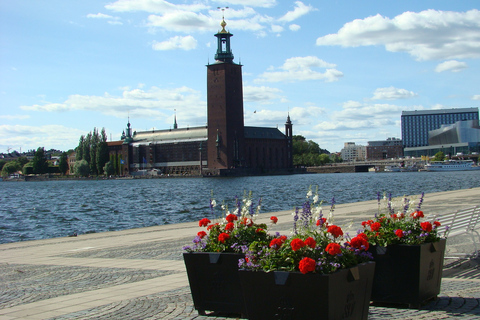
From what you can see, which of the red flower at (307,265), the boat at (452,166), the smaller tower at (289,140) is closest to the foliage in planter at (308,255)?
the red flower at (307,265)

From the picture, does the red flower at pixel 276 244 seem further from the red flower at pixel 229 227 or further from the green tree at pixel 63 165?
the green tree at pixel 63 165

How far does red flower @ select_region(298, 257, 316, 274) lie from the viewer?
4691mm

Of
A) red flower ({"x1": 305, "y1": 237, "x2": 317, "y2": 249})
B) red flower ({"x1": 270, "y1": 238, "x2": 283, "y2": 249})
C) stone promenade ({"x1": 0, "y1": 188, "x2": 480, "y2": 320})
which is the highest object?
red flower ({"x1": 305, "y1": 237, "x2": 317, "y2": 249})

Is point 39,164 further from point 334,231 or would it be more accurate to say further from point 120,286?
point 334,231

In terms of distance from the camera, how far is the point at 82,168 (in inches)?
6644

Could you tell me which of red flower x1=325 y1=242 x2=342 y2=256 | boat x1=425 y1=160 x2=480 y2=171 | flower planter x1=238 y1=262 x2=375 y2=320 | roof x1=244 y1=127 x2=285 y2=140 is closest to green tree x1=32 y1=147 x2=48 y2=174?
roof x1=244 y1=127 x2=285 y2=140

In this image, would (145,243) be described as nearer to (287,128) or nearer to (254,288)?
(254,288)

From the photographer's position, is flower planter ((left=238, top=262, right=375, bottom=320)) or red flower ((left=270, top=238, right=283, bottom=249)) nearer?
flower planter ((left=238, top=262, right=375, bottom=320))

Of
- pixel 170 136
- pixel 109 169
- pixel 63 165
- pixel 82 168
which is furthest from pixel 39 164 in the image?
pixel 170 136

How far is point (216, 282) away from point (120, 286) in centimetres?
296

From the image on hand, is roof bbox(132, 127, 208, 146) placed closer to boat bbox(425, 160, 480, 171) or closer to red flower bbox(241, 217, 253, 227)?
boat bbox(425, 160, 480, 171)

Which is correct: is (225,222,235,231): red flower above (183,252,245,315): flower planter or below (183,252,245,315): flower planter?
above

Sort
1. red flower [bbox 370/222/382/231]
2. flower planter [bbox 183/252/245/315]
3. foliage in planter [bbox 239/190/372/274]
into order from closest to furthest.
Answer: foliage in planter [bbox 239/190/372/274], flower planter [bbox 183/252/245/315], red flower [bbox 370/222/382/231]

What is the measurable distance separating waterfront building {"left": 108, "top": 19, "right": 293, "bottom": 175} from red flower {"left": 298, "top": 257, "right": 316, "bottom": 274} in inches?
5274
